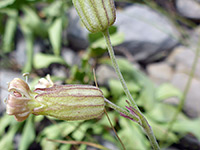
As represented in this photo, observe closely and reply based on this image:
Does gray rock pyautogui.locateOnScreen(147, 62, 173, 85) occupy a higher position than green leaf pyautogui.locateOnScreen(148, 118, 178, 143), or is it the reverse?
gray rock pyautogui.locateOnScreen(147, 62, 173, 85)

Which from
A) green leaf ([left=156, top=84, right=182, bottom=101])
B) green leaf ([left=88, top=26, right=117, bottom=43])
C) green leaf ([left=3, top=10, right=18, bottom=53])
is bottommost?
green leaf ([left=156, top=84, right=182, bottom=101])

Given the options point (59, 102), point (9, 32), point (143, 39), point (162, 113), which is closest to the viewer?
point (59, 102)

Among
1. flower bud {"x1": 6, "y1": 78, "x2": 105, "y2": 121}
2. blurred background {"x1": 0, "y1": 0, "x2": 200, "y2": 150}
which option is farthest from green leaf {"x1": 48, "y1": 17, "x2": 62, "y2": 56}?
flower bud {"x1": 6, "y1": 78, "x2": 105, "y2": 121}

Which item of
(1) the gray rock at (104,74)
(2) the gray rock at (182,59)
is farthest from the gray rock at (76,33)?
(2) the gray rock at (182,59)

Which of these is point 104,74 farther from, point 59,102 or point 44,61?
point 59,102

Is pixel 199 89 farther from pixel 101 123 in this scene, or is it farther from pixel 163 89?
pixel 101 123

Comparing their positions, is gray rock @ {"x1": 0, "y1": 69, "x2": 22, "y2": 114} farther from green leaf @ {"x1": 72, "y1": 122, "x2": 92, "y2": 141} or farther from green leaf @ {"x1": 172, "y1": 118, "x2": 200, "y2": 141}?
green leaf @ {"x1": 172, "y1": 118, "x2": 200, "y2": 141}

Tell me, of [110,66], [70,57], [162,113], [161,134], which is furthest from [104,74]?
[161,134]
